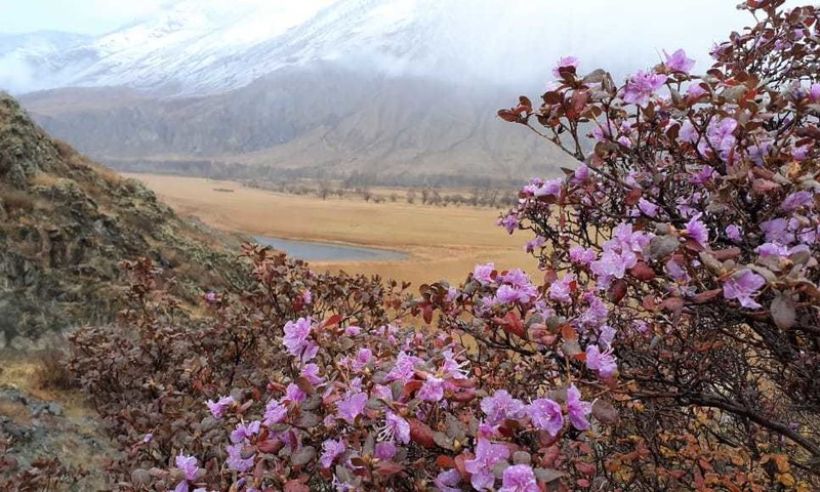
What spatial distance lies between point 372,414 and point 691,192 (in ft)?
5.42

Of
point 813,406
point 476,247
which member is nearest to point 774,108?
point 813,406

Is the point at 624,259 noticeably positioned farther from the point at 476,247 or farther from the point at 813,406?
the point at 476,247

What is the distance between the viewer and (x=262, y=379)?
3207mm

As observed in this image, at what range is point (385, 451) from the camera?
1479 mm

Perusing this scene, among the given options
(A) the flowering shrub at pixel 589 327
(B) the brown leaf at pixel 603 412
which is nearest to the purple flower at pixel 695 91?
(A) the flowering shrub at pixel 589 327

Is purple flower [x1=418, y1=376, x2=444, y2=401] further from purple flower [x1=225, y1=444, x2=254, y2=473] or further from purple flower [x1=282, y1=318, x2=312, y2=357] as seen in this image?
purple flower [x1=225, y1=444, x2=254, y2=473]

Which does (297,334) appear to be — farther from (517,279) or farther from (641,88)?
(641,88)

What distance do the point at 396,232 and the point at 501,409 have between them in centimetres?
4384

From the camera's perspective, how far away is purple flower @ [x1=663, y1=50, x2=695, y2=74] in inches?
83.8

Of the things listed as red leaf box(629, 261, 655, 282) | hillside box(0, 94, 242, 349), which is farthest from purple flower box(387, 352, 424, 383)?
hillside box(0, 94, 242, 349)

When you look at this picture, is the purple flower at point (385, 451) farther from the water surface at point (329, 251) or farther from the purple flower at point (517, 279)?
the water surface at point (329, 251)

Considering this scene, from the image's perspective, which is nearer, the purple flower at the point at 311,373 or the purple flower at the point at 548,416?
the purple flower at the point at 548,416

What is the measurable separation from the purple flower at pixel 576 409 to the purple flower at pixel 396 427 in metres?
0.39

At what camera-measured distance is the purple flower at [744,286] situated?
1362mm
